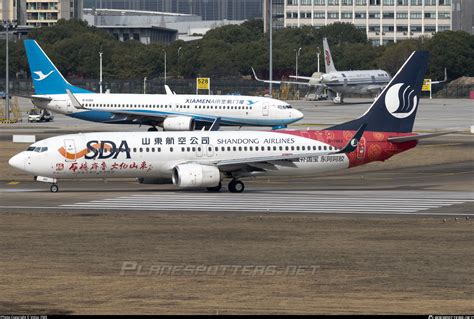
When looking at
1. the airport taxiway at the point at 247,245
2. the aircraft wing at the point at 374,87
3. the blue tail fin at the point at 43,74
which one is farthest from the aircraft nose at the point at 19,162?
the aircraft wing at the point at 374,87

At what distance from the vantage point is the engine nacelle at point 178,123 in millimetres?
89375

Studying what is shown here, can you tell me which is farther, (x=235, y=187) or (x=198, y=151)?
(x=235, y=187)

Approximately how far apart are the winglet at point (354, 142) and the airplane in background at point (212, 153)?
0.03 feet

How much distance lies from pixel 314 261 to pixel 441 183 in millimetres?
28094

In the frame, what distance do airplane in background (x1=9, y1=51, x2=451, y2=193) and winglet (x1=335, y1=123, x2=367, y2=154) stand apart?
0.01 meters

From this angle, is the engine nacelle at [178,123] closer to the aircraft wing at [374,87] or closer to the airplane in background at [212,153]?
the airplane in background at [212,153]

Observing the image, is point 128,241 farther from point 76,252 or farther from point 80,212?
point 80,212

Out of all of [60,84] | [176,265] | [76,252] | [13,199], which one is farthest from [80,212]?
[60,84]

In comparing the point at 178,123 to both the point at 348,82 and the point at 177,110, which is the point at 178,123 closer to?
the point at 177,110

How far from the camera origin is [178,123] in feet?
294

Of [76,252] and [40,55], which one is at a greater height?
[40,55]

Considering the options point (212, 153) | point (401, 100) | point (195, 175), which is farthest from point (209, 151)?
point (401, 100)

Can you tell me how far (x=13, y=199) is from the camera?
174 ft

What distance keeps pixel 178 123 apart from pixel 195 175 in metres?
35.4
